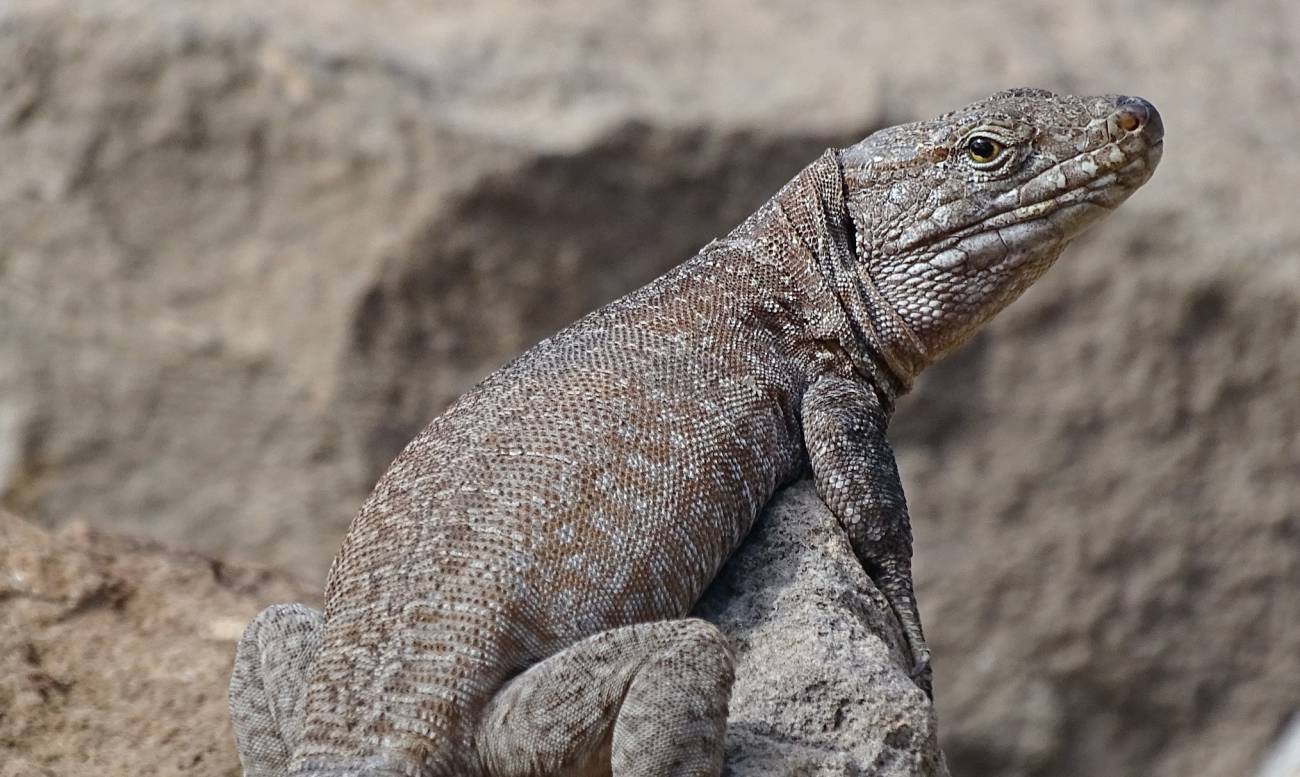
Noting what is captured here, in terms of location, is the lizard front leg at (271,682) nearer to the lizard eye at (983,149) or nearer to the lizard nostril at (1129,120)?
the lizard eye at (983,149)

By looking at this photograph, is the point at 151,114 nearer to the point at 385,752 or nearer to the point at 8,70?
the point at 8,70

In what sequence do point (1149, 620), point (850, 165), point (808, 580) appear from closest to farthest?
1. point (808, 580)
2. point (850, 165)
3. point (1149, 620)

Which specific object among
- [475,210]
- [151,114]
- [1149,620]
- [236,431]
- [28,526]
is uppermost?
[151,114]

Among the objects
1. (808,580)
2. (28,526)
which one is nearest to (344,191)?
(28,526)

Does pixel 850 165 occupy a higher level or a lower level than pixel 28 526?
higher

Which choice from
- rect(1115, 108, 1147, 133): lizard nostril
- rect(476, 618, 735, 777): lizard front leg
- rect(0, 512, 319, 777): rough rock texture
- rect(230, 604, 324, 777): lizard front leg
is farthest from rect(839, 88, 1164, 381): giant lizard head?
rect(0, 512, 319, 777): rough rock texture

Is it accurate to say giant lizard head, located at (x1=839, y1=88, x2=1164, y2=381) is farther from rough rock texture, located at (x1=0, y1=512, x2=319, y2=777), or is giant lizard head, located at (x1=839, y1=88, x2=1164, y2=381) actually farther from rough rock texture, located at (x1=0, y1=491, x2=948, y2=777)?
rough rock texture, located at (x1=0, y1=512, x2=319, y2=777)

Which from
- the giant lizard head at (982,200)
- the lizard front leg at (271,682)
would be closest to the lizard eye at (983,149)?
the giant lizard head at (982,200)
